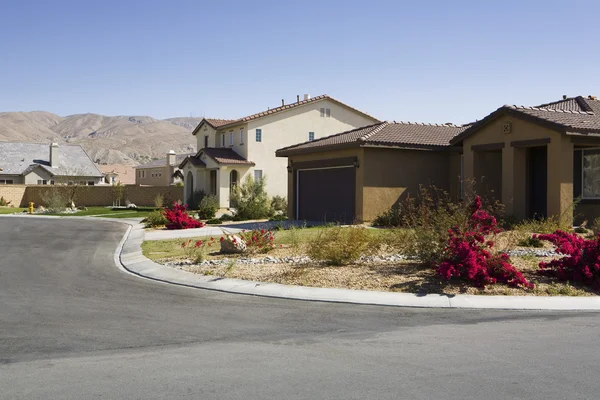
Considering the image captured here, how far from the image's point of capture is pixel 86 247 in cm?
2141

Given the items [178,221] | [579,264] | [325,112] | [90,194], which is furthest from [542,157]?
[90,194]

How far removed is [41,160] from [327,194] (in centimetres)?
4933

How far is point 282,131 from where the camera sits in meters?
42.9

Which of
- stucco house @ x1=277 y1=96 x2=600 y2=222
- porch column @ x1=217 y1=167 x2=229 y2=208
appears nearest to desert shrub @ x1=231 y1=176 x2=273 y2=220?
stucco house @ x1=277 y1=96 x2=600 y2=222

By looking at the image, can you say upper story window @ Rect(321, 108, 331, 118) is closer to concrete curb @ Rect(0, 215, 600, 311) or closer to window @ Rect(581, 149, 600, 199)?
window @ Rect(581, 149, 600, 199)

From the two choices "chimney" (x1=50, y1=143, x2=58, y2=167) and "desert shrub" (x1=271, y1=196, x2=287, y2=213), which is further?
"chimney" (x1=50, y1=143, x2=58, y2=167)

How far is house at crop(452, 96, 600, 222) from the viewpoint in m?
20.2

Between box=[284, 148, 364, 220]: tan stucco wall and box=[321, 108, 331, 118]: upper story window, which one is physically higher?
box=[321, 108, 331, 118]: upper story window

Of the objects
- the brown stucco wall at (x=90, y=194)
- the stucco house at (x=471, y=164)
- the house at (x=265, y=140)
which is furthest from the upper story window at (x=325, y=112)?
the brown stucco wall at (x=90, y=194)

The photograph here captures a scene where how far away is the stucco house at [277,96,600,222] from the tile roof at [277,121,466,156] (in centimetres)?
5

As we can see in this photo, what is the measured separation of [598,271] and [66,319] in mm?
9859

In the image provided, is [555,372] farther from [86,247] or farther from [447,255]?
[86,247]

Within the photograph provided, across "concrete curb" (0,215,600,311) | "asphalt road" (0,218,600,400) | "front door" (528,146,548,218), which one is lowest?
"asphalt road" (0,218,600,400)

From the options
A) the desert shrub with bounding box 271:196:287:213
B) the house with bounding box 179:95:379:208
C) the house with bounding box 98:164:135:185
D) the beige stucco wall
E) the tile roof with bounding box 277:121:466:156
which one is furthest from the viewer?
the house with bounding box 98:164:135:185
